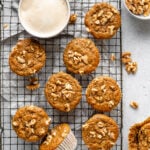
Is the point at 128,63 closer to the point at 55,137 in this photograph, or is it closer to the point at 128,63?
the point at 128,63

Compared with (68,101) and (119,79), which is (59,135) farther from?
(119,79)

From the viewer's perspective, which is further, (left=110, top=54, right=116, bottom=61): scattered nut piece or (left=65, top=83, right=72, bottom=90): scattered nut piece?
(left=110, top=54, right=116, bottom=61): scattered nut piece

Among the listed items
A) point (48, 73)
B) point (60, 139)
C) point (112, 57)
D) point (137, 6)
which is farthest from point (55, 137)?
point (137, 6)

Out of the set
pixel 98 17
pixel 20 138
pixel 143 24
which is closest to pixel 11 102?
pixel 20 138

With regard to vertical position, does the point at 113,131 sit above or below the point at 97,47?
below

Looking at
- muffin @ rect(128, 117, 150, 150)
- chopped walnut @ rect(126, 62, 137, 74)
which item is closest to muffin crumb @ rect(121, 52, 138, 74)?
chopped walnut @ rect(126, 62, 137, 74)

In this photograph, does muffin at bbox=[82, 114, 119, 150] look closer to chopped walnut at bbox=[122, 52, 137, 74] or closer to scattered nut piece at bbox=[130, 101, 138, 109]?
scattered nut piece at bbox=[130, 101, 138, 109]
